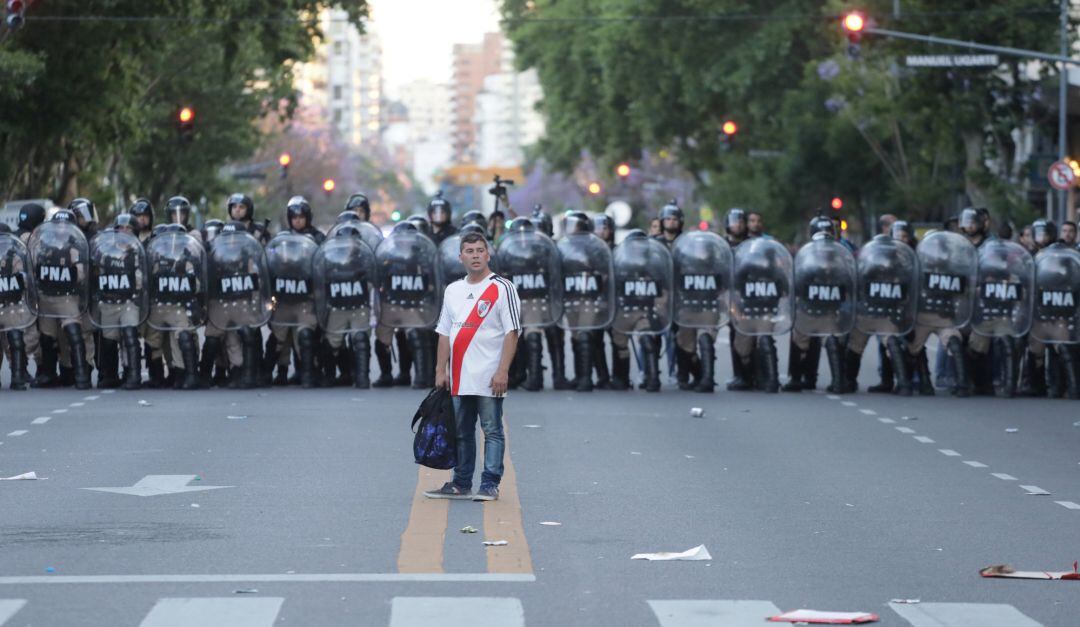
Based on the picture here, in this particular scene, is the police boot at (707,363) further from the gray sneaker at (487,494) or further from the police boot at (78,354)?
the gray sneaker at (487,494)

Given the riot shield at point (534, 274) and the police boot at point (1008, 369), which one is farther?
the police boot at point (1008, 369)

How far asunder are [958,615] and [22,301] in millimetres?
14610

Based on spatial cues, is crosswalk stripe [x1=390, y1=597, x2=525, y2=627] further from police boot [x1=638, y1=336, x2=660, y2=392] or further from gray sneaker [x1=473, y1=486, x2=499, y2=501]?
police boot [x1=638, y1=336, x2=660, y2=392]

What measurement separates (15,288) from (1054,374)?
10130 millimetres

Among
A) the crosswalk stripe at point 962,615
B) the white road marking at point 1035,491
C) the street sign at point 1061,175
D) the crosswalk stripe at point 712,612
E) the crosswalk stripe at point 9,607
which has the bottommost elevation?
the white road marking at point 1035,491

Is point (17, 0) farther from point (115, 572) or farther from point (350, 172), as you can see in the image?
point (350, 172)

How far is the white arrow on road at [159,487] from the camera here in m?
12.7

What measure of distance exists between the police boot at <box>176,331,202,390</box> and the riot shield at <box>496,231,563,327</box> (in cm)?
306

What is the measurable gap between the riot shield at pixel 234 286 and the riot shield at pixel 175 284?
0.14 metres

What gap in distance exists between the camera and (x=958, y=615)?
8.70 metres

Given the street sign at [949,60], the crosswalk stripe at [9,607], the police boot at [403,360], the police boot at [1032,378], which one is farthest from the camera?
the street sign at [949,60]

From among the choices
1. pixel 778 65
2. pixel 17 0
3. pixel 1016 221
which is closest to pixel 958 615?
pixel 17 0

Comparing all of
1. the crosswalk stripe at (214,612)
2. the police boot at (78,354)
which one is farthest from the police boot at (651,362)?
the crosswalk stripe at (214,612)

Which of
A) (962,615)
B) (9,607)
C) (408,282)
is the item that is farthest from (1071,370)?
(9,607)
